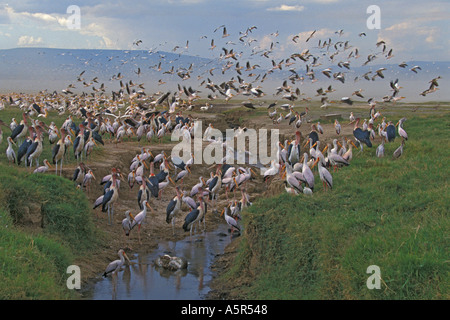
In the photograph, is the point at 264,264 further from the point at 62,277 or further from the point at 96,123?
the point at 96,123

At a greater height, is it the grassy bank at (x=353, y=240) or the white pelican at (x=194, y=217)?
the grassy bank at (x=353, y=240)

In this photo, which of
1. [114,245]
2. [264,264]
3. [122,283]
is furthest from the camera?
[114,245]

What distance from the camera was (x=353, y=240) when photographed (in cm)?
700

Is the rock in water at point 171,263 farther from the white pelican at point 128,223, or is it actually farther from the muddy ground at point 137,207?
the white pelican at point 128,223

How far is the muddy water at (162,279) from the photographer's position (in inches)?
336

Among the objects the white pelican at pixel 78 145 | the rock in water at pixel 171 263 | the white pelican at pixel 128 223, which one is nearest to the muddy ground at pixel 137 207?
the white pelican at pixel 128 223

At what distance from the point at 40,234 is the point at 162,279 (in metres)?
2.21

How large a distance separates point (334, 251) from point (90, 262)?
4786mm

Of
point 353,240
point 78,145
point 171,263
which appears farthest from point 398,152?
point 78,145

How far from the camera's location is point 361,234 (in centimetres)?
717

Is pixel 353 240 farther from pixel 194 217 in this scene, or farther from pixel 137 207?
pixel 137 207

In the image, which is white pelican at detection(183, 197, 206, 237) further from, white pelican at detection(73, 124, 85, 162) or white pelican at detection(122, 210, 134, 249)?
white pelican at detection(73, 124, 85, 162)

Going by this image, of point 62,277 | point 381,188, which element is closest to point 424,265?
point 381,188

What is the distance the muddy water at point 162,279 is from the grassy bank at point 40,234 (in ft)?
2.65
